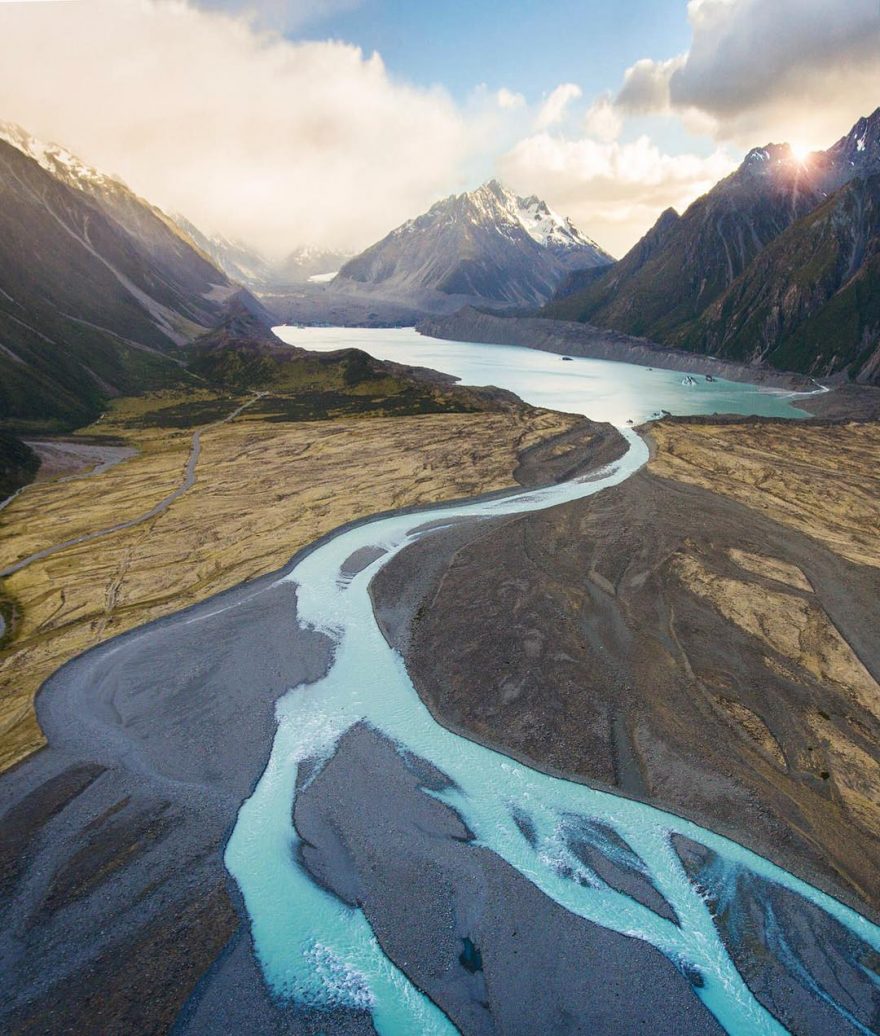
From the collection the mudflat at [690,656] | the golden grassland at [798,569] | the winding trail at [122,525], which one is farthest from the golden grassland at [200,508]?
the golden grassland at [798,569]

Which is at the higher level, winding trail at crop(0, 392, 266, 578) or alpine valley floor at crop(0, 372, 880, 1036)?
alpine valley floor at crop(0, 372, 880, 1036)

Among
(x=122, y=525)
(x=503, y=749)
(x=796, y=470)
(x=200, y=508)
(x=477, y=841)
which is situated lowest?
(x=122, y=525)

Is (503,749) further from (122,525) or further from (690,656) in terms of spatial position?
(122,525)

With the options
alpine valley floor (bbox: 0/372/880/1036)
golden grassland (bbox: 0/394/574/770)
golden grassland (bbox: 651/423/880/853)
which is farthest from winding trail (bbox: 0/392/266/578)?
golden grassland (bbox: 651/423/880/853)

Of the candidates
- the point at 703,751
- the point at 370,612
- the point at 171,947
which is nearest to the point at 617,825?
the point at 703,751

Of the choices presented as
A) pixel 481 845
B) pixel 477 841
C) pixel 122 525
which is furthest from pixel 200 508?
pixel 481 845

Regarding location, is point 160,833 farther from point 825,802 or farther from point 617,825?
point 825,802

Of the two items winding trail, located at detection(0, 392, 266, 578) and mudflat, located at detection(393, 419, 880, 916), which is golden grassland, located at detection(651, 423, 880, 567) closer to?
mudflat, located at detection(393, 419, 880, 916)
